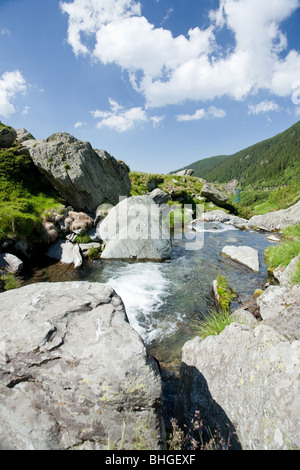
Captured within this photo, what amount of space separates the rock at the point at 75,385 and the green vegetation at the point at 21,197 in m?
12.4

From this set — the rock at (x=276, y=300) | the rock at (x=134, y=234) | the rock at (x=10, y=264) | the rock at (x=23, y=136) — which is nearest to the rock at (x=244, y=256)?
the rock at (x=134, y=234)

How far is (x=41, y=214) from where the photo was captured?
16.6 meters

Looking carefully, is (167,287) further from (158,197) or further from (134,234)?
(158,197)

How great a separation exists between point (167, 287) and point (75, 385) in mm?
9561

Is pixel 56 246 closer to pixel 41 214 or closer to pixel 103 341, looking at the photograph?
pixel 41 214

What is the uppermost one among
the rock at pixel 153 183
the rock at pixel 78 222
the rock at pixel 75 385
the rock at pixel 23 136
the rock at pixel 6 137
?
the rock at pixel 23 136


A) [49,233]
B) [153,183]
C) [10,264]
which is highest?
[153,183]

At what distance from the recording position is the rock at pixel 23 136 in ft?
71.4

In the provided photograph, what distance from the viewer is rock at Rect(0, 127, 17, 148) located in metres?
19.1

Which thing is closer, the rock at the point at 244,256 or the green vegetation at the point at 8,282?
the green vegetation at the point at 8,282

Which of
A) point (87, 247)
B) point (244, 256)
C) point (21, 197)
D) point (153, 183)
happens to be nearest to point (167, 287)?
point (244, 256)

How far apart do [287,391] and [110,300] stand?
311 cm

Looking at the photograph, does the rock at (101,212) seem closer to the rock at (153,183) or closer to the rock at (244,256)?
the rock at (244,256)

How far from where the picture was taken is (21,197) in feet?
57.2
